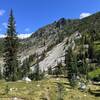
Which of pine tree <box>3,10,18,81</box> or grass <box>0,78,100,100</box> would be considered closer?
grass <box>0,78,100,100</box>

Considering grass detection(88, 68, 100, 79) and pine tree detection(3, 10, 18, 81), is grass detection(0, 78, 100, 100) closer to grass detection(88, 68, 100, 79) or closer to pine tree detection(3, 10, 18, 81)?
pine tree detection(3, 10, 18, 81)

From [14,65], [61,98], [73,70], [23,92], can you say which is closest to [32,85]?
[23,92]

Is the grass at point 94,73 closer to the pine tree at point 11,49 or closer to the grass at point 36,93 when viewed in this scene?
the pine tree at point 11,49

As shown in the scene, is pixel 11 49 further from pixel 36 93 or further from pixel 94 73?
pixel 94 73

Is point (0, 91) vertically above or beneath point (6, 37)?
beneath

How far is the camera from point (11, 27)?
80.8m

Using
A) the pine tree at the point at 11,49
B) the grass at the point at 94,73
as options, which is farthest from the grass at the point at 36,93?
the grass at the point at 94,73

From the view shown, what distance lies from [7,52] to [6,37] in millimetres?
4036

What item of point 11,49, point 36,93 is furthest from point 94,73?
point 36,93

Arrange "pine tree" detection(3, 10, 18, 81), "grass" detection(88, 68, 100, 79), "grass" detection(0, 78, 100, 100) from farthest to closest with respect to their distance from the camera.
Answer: "grass" detection(88, 68, 100, 79) < "pine tree" detection(3, 10, 18, 81) < "grass" detection(0, 78, 100, 100)

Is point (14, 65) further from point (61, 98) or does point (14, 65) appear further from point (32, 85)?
point (61, 98)

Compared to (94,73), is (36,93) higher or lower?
lower

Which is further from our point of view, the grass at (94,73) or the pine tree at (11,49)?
the grass at (94,73)

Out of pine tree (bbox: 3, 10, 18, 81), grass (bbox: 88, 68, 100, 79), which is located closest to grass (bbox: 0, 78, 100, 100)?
pine tree (bbox: 3, 10, 18, 81)
